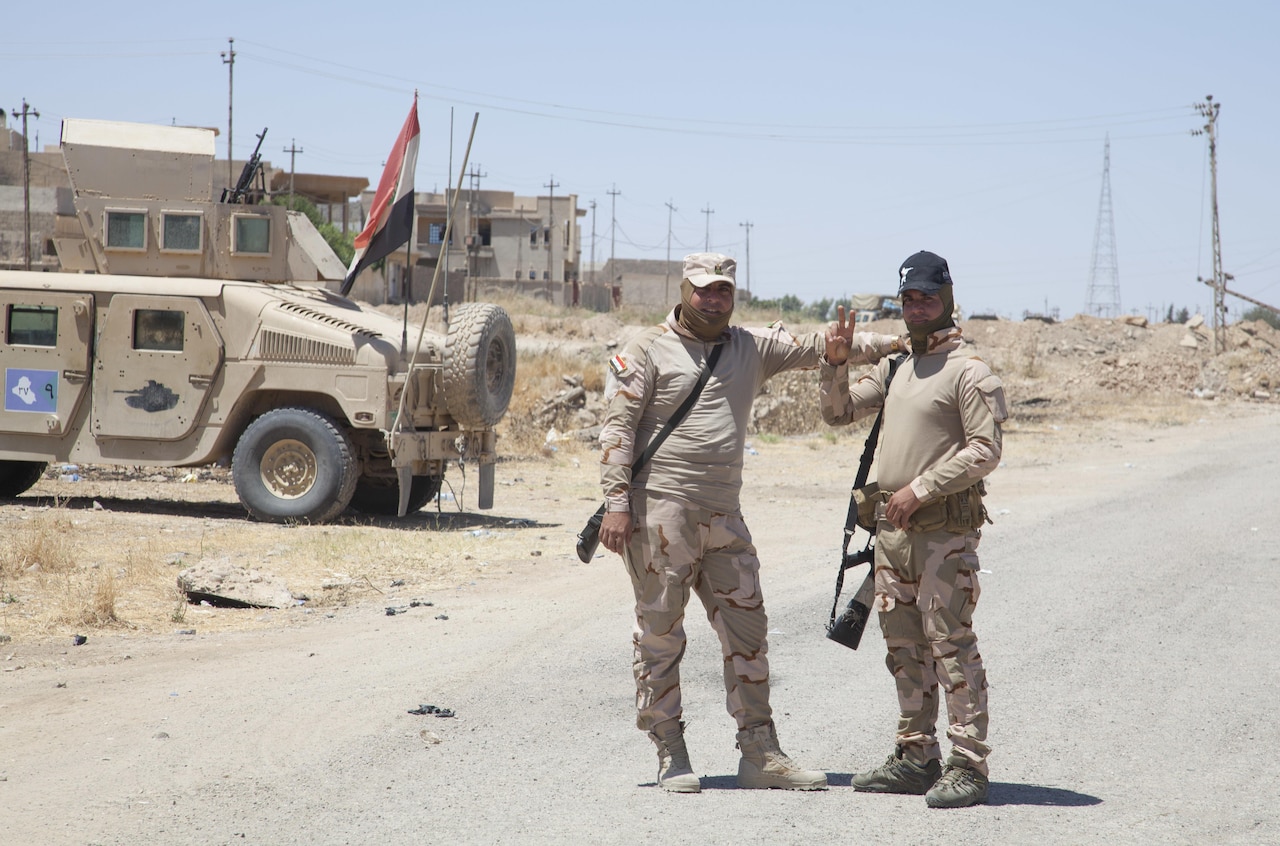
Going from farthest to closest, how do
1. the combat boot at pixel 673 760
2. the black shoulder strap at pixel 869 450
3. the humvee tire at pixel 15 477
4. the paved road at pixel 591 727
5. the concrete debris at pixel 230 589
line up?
the humvee tire at pixel 15 477
the concrete debris at pixel 230 589
the black shoulder strap at pixel 869 450
the combat boot at pixel 673 760
the paved road at pixel 591 727

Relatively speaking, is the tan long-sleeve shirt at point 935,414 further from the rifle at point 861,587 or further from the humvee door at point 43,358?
the humvee door at point 43,358

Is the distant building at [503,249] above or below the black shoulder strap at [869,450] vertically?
above

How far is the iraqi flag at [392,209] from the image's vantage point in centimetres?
1118

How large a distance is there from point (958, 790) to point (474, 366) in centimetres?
774

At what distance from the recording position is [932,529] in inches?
180

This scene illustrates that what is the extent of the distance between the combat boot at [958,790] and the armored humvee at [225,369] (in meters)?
7.41

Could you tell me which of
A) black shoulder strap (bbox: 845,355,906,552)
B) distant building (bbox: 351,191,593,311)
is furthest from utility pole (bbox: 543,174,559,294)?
black shoulder strap (bbox: 845,355,906,552)

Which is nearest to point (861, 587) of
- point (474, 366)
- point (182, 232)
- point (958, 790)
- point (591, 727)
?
point (958, 790)

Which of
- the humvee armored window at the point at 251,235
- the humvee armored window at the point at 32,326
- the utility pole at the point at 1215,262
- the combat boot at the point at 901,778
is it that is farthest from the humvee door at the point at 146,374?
the utility pole at the point at 1215,262

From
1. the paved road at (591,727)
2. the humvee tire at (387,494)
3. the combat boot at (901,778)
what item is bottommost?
the paved road at (591,727)

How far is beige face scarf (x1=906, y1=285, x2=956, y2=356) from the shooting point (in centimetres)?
470

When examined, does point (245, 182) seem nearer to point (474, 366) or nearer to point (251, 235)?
point (251, 235)

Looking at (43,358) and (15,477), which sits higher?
(43,358)

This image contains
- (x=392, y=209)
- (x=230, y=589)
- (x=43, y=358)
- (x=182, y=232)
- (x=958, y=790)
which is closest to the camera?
(x=958, y=790)
